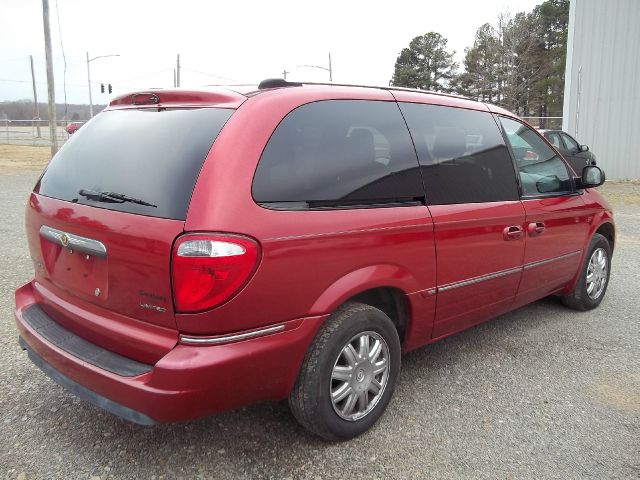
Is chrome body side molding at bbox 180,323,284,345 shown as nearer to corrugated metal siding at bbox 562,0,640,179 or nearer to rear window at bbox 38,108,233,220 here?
rear window at bbox 38,108,233,220

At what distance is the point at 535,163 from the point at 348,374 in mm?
2428

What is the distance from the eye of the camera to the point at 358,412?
8.93ft

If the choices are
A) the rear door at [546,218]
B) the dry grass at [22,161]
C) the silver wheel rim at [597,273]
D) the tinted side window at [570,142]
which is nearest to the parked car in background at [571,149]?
the tinted side window at [570,142]

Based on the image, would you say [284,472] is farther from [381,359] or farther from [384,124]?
[384,124]

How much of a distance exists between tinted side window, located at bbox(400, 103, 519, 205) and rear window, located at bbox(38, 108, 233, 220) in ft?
3.97

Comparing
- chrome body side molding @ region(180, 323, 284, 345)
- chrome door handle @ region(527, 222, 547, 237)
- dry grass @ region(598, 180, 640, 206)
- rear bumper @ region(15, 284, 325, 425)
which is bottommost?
dry grass @ region(598, 180, 640, 206)

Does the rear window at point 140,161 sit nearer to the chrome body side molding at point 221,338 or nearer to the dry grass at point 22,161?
the chrome body side molding at point 221,338

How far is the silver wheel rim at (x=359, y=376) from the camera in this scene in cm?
260

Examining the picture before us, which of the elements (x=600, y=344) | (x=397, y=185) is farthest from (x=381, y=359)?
(x=600, y=344)

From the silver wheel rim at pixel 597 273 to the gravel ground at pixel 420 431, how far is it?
2.95 feet

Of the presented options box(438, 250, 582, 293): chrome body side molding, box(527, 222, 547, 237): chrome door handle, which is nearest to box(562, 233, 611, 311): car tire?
box(438, 250, 582, 293): chrome body side molding

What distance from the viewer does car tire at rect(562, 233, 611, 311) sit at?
458 cm

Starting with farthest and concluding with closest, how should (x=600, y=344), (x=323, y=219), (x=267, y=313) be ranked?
(x=600, y=344)
(x=323, y=219)
(x=267, y=313)

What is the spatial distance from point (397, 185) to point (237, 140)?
3.08 feet
